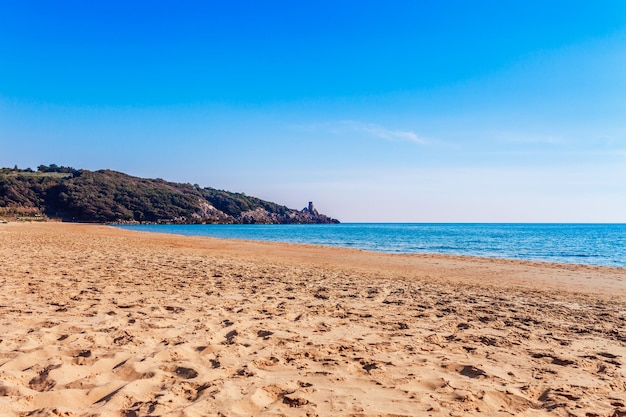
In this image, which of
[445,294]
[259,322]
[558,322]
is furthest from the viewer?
[445,294]

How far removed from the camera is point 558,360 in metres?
5.12

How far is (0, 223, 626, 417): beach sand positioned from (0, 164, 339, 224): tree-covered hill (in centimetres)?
9396

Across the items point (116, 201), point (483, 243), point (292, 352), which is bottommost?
point (483, 243)

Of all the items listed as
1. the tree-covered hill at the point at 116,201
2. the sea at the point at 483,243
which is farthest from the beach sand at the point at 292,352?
the tree-covered hill at the point at 116,201

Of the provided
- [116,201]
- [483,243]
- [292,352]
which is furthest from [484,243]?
[116,201]

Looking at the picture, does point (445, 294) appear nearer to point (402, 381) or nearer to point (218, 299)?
point (218, 299)

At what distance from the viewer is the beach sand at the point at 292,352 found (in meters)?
3.64

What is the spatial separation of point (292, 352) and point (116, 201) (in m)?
136

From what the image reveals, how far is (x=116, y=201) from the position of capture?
128 meters

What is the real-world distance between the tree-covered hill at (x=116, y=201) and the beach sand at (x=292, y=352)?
93962 millimetres

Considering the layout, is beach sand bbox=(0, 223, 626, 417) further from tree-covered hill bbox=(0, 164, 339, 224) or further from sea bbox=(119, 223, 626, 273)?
tree-covered hill bbox=(0, 164, 339, 224)

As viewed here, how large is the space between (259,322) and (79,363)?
258 centimetres

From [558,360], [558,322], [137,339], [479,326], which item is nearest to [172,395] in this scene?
[137,339]

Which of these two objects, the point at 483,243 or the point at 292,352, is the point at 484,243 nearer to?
the point at 483,243
